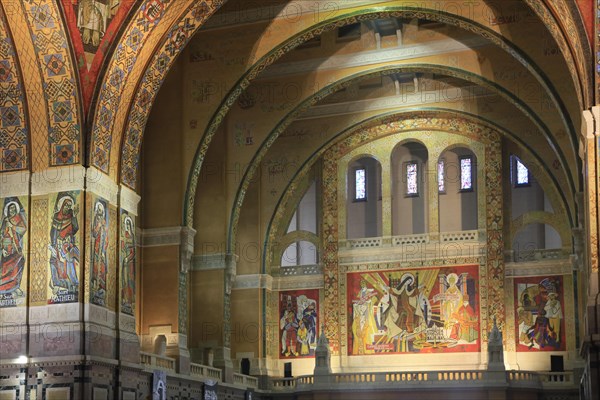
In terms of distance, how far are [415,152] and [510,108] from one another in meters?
4.40

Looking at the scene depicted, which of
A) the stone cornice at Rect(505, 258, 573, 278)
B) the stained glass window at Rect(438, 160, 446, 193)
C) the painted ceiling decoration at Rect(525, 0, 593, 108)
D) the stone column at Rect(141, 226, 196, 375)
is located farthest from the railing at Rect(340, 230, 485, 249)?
the painted ceiling decoration at Rect(525, 0, 593, 108)

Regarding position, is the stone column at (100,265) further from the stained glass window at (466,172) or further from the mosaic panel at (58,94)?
the stained glass window at (466,172)

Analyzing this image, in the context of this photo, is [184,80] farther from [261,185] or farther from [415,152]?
[415,152]

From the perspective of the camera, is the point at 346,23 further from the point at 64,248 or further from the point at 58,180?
the point at 64,248

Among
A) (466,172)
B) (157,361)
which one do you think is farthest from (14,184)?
(466,172)

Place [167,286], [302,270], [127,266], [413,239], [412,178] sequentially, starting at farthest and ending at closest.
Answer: [412,178]
[302,270]
[413,239]
[167,286]
[127,266]

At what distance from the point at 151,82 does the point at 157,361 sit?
676 cm

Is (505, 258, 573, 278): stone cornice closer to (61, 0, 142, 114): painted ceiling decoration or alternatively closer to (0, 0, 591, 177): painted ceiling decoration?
(0, 0, 591, 177): painted ceiling decoration

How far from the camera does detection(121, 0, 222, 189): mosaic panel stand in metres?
22.3

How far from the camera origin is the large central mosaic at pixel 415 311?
107 feet

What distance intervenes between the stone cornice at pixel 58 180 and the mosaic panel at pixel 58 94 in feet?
0.53

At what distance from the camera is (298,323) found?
34.1 metres

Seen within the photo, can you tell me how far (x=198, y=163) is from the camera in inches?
1080

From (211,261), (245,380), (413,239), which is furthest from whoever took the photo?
(413,239)
